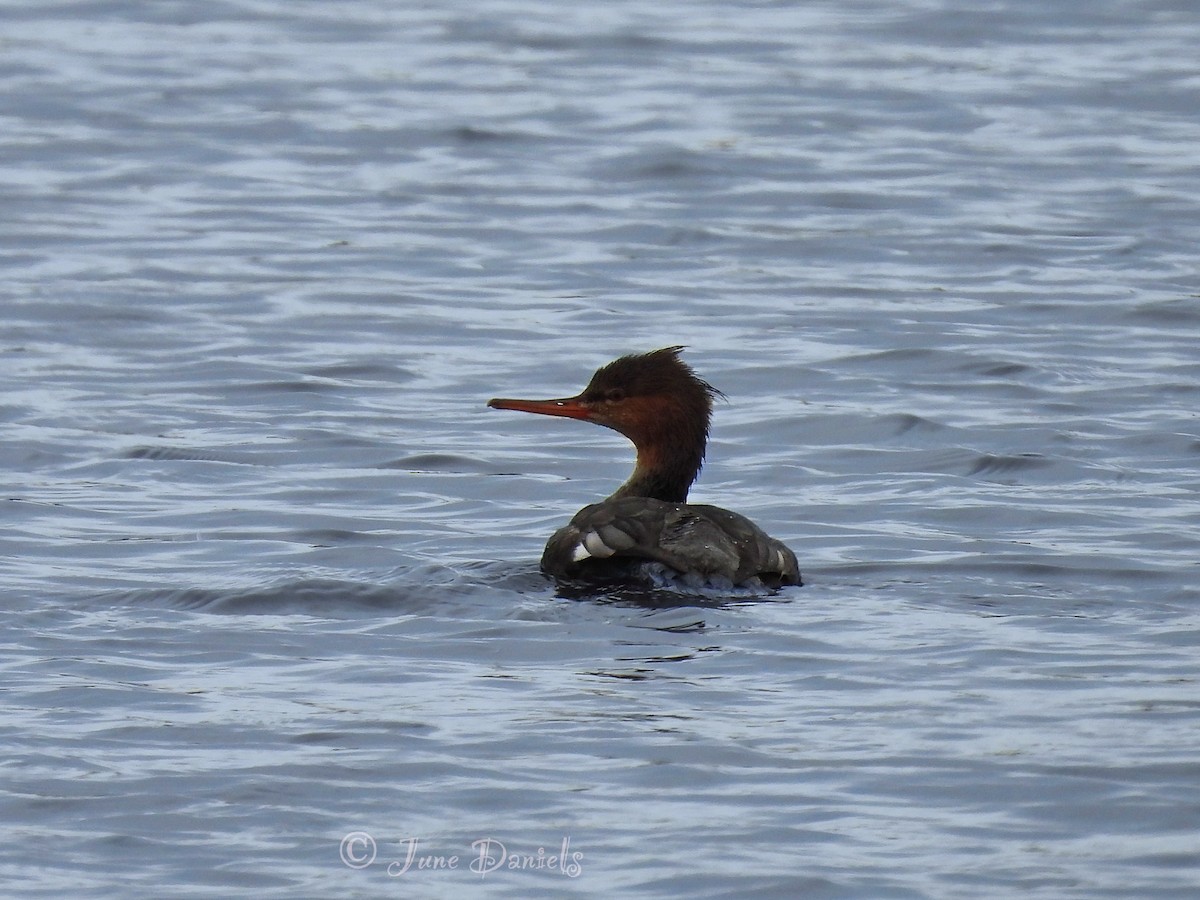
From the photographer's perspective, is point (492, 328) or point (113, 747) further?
point (492, 328)

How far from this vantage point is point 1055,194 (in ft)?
53.1

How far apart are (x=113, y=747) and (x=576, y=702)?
129 centimetres

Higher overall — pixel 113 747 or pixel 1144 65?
pixel 1144 65

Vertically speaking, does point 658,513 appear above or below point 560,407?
below

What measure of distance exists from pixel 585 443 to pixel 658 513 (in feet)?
10.2

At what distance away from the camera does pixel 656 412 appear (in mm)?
8938

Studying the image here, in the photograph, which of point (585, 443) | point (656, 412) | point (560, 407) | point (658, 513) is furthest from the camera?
point (585, 443)

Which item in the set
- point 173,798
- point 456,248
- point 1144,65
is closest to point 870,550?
point 173,798

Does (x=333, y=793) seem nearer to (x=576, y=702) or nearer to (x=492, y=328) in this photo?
(x=576, y=702)

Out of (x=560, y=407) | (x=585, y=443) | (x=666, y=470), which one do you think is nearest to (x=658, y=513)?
(x=666, y=470)

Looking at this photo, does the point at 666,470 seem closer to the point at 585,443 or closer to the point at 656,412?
the point at 656,412

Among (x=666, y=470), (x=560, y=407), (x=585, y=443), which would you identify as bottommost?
(x=585, y=443)

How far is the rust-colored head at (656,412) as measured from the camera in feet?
29.2

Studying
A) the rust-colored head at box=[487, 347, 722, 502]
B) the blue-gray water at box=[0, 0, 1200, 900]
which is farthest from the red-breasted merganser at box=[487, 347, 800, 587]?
the blue-gray water at box=[0, 0, 1200, 900]
